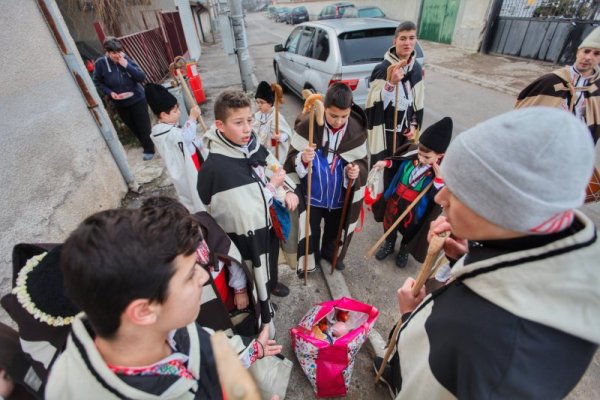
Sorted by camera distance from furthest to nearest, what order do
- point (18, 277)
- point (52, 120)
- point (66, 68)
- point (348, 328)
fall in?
point (66, 68), point (52, 120), point (348, 328), point (18, 277)

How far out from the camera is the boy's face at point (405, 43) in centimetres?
348

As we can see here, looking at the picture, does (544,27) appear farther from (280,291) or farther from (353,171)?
(280,291)

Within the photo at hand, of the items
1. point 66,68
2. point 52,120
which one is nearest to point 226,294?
point 52,120

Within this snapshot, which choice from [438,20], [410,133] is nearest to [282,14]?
[438,20]

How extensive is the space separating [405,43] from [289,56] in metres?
5.01

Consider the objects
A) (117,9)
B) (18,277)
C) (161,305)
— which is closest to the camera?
(161,305)

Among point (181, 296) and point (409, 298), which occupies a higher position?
point (181, 296)

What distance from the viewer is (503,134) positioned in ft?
2.75

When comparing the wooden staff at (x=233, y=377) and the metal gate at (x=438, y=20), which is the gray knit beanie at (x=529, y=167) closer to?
the wooden staff at (x=233, y=377)

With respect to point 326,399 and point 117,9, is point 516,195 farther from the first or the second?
point 117,9

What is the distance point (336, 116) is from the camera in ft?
8.23

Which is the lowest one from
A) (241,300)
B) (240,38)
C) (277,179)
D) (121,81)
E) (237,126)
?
(241,300)

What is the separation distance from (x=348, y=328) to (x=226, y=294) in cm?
103

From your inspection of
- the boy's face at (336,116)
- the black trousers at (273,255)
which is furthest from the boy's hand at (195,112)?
the black trousers at (273,255)
